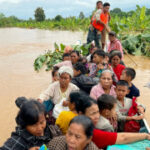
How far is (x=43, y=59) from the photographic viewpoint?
755 centimetres

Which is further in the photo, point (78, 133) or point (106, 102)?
point (106, 102)

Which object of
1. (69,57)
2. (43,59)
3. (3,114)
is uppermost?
(69,57)

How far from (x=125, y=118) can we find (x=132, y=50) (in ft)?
24.0

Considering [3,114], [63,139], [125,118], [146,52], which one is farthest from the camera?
[146,52]

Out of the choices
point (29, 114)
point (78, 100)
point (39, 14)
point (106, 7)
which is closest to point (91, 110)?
point (78, 100)

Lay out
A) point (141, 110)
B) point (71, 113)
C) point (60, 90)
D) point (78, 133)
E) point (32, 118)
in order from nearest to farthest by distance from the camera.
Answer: point (78, 133) → point (32, 118) → point (71, 113) → point (141, 110) → point (60, 90)

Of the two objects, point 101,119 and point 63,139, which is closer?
point 63,139

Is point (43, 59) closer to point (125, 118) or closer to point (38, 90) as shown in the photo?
point (38, 90)

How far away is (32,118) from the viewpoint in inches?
61.4

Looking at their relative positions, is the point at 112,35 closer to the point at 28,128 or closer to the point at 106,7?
the point at 106,7

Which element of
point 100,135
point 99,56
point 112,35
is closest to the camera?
point 100,135

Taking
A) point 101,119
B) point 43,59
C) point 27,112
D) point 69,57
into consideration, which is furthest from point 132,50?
point 27,112

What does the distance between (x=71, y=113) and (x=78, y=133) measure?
1.49 feet

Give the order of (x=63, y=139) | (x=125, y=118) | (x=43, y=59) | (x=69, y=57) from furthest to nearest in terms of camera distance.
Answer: (x=43, y=59), (x=69, y=57), (x=125, y=118), (x=63, y=139)
